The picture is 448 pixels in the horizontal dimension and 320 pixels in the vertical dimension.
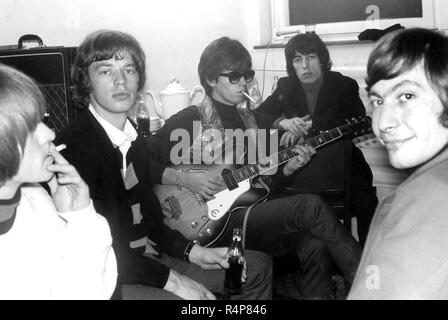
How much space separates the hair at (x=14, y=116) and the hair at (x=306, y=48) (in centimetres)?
111

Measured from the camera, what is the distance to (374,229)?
28.1 inches

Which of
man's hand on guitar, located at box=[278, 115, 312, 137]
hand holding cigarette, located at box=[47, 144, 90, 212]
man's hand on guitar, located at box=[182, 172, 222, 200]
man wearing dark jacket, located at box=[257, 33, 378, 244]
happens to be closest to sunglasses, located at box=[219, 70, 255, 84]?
man wearing dark jacket, located at box=[257, 33, 378, 244]

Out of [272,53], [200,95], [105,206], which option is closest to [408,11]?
[272,53]

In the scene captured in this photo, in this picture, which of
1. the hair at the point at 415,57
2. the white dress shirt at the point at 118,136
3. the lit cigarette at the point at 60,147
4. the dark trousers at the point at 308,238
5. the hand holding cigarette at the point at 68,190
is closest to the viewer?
the hair at the point at 415,57

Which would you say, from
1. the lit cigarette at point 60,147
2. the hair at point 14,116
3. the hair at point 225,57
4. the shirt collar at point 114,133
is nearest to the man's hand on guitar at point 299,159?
the hair at point 225,57

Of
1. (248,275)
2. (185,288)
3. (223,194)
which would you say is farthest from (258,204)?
(185,288)

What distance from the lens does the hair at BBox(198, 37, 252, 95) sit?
1845 millimetres

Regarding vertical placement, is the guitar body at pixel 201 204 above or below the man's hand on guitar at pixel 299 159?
below

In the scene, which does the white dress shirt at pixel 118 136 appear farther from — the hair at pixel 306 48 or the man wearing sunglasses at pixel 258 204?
the hair at pixel 306 48

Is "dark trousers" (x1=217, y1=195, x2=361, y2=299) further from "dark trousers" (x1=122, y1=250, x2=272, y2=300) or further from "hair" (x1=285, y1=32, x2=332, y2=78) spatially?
"hair" (x1=285, y1=32, x2=332, y2=78)

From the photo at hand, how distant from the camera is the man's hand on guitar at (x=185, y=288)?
1.27 m

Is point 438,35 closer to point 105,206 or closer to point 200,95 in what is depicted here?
point 105,206

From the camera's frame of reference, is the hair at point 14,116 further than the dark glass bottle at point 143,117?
No
